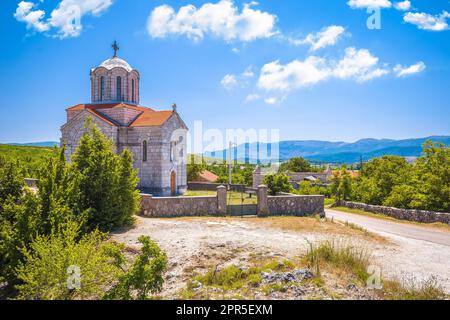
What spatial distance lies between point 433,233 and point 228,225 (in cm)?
1122

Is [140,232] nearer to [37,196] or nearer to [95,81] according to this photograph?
[37,196]

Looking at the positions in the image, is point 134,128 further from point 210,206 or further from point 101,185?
point 101,185

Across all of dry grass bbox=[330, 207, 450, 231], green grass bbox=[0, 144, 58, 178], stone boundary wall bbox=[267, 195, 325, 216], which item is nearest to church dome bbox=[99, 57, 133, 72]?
green grass bbox=[0, 144, 58, 178]

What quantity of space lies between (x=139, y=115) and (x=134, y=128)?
7.26 feet

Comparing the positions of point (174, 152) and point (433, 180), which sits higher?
point (174, 152)

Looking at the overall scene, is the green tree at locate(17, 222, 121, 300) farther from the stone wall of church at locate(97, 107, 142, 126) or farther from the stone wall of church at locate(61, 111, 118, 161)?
the stone wall of church at locate(97, 107, 142, 126)

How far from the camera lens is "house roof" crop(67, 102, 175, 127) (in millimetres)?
26141

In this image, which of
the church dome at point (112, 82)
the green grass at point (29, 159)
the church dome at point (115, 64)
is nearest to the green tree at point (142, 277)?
the green grass at point (29, 159)

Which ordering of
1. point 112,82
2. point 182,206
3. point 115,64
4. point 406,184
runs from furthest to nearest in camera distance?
point 115,64 → point 112,82 → point 406,184 → point 182,206

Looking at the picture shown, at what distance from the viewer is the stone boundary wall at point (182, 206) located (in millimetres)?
18469

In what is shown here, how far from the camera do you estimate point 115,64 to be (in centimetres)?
2886

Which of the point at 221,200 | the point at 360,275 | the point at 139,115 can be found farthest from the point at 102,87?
the point at 360,275

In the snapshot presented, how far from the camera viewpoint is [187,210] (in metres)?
18.8
